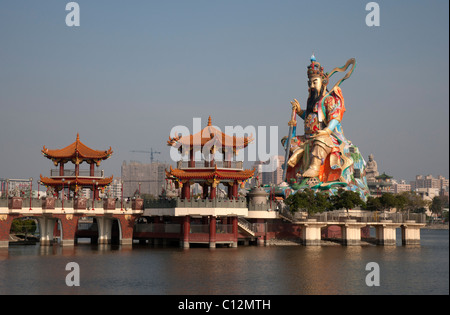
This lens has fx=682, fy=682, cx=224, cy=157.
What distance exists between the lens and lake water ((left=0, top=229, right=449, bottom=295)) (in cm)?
3450

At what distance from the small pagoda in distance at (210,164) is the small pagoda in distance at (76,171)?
288 inches

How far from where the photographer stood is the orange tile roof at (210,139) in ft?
195

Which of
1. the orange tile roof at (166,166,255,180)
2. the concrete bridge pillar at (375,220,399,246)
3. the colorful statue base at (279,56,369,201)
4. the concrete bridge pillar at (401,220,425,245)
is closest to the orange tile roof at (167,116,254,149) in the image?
the orange tile roof at (166,166,255,180)

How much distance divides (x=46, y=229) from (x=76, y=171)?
6.04 metres

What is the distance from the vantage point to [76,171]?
6312 cm

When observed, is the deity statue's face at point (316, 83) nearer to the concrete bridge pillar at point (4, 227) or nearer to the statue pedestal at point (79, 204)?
the statue pedestal at point (79, 204)

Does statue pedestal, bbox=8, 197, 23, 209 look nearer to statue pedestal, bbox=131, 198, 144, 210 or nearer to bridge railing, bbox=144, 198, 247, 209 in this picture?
statue pedestal, bbox=131, 198, 144, 210

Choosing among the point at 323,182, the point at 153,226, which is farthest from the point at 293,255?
the point at 323,182

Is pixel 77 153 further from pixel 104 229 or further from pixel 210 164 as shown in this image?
pixel 210 164

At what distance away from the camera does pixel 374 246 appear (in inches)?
2554

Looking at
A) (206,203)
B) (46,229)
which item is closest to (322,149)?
(206,203)

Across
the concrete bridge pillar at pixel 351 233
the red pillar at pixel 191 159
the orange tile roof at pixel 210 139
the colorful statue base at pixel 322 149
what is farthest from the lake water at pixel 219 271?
the colorful statue base at pixel 322 149

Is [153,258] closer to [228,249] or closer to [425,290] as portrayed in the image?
[228,249]

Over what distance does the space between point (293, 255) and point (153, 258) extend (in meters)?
10.9
